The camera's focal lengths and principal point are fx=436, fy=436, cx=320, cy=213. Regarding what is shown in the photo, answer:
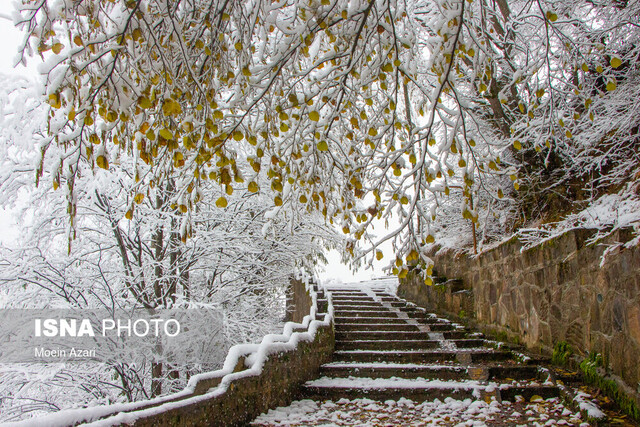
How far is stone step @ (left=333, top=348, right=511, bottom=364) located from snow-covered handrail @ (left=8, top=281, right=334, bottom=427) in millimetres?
400

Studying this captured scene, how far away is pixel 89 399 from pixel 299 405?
501 cm

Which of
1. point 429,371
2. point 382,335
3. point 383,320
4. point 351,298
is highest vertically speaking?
point 351,298

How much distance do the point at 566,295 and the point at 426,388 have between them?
6.51ft

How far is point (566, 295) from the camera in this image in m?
5.14

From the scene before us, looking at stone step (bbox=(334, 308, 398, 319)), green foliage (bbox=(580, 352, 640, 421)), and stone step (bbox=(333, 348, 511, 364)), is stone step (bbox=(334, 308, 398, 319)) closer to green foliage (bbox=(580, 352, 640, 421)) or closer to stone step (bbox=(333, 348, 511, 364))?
stone step (bbox=(333, 348, 511, 364))

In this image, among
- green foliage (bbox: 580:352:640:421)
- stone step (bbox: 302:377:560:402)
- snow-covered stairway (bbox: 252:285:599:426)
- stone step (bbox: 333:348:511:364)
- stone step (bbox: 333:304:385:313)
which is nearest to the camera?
green foliage (bbox: 580:352:640:421)

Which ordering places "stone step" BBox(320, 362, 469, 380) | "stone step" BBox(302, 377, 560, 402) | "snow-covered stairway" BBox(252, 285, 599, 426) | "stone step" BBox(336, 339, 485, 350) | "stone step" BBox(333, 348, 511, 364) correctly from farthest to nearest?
"stone step" BBox(336, 339, 485, 350)
"stone step" BBox(333, 348, 511, 364)
"stone step" BBox(320, 362, 469, 380)
"stone step" BBox(302, 377, 560, 402)
"snow-covered stairway" BBox(252, 285, 599, 426)

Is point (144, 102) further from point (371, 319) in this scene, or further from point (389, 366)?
point (371, 319)

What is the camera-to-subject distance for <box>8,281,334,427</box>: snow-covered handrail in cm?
264

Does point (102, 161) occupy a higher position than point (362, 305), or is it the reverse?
point (102, 161)

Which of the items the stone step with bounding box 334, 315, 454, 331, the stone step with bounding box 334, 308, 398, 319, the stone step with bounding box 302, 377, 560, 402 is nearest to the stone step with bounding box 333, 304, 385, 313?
the stone step with bounding box 334, 308, 398, 319

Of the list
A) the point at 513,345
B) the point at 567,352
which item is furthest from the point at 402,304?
the point at 567,352

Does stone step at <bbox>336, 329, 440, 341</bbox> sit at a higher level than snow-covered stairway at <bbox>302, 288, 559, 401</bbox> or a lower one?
higher

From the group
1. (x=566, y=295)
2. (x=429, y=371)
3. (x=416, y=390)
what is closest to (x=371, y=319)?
(x=429, y=371)
